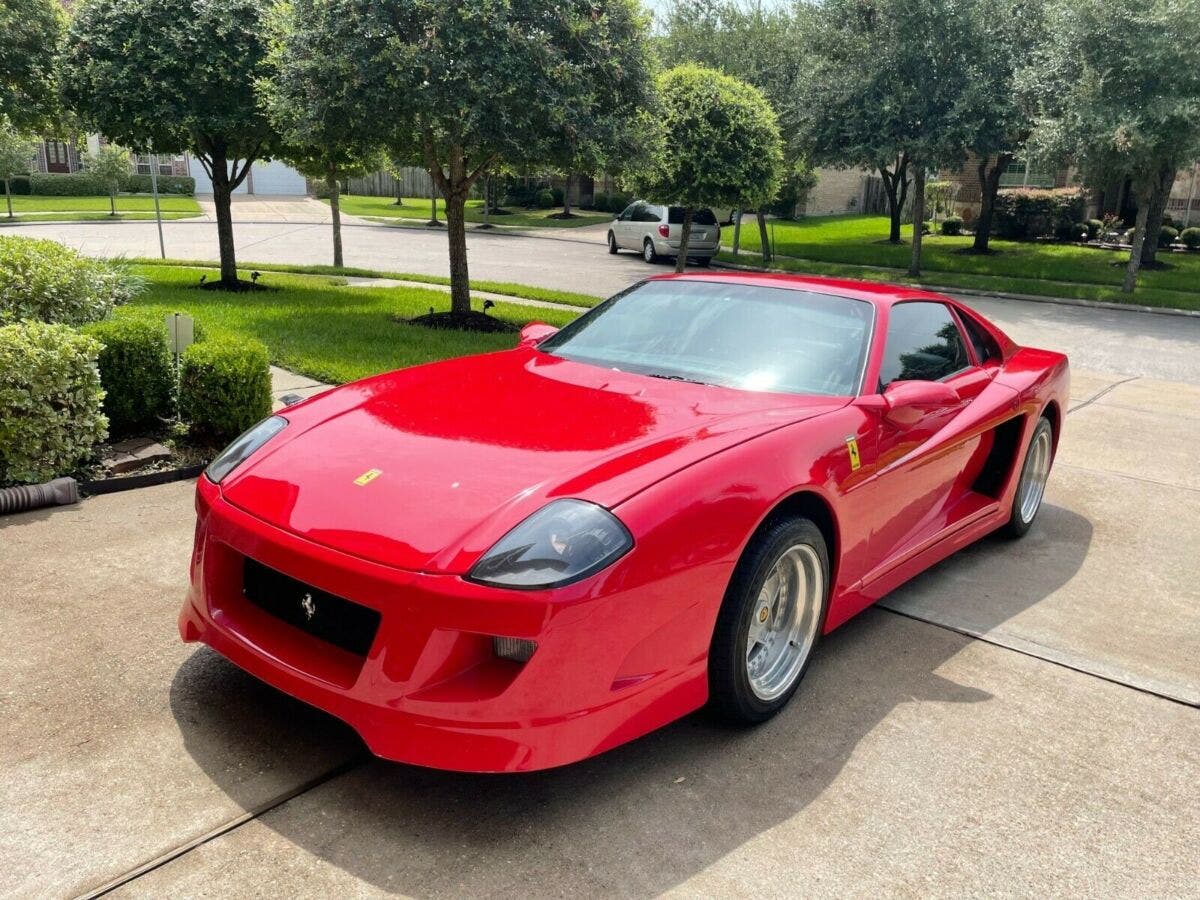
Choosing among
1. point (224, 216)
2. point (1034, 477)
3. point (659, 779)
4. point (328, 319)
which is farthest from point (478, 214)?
point (659, 779)

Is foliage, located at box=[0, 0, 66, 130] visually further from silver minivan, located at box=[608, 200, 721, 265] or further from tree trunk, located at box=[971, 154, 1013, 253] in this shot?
tree trunk, located at box=[971, 154, 1013, 253]

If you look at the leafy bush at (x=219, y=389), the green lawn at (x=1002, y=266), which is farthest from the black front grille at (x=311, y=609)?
the green lawn at (x=1002, y=266)

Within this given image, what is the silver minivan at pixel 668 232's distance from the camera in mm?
23844

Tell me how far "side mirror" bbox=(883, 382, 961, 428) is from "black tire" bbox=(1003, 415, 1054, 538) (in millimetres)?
1373

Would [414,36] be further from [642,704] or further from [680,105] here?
[642,704]

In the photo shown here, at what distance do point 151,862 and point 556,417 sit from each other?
1.73 metres

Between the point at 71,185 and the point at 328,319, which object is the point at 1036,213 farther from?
the point at 71,185

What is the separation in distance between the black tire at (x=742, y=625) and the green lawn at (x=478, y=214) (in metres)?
35.0

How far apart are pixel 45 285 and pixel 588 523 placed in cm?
576

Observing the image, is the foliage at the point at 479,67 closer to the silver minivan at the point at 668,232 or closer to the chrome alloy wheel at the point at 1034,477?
the chrome alloy wheel at the point at 1034,477

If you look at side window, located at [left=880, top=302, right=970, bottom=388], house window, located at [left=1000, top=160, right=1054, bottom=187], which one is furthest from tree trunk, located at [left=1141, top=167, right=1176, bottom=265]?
side window, located at [left=880, top=302, right=970, bottom=388]

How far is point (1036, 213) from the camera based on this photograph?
30.5 m

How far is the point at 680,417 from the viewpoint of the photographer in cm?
329

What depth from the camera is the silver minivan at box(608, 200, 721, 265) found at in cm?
2384
